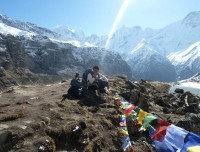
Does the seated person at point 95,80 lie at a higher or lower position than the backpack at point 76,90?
higher

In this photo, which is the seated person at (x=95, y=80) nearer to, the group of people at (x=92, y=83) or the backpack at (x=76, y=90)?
the group of people at (x=92, y=83)

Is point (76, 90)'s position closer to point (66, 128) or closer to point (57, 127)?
point (57, 127)

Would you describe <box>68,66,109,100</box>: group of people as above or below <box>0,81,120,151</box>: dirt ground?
above

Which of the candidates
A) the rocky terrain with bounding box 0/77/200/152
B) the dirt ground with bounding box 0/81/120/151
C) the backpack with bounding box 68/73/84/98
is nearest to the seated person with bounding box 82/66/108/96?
the backpack with bounding box 68/73/84/98

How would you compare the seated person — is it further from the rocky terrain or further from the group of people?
the rocky terrain

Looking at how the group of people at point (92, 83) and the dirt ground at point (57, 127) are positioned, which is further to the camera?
the group of people at point (92, 83)

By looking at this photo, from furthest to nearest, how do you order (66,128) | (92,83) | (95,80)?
(95,80)
(92,83)
(66,128)

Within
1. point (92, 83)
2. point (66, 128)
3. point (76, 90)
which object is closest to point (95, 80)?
point (92, 83)

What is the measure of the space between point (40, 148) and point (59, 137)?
1577 millimetres

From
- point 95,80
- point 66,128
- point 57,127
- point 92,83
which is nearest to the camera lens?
point 66,128

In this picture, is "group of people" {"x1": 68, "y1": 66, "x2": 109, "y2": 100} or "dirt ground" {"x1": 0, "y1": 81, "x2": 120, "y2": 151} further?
"group of people" {"x1": 68, "y1": 66, "x2": 109, "y2": 100}

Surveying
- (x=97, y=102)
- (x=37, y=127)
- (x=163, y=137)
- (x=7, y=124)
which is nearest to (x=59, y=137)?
(x=37, y=127)

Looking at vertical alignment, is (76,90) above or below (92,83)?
below

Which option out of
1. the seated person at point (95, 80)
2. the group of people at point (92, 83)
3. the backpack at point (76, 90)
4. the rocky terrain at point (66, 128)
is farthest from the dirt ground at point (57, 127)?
the seated person at point (95, 80)
